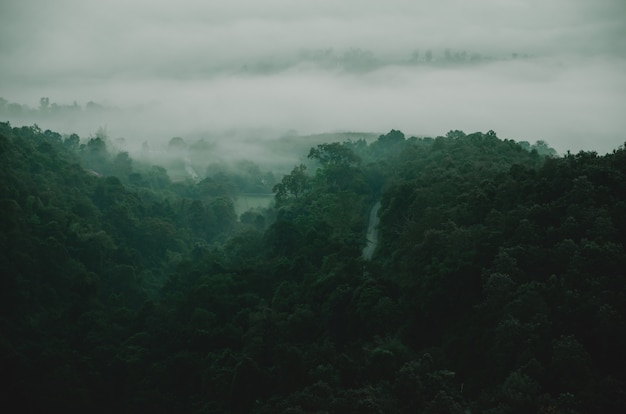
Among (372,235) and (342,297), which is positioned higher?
(372,235)

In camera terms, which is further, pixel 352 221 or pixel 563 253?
pixel 352 221

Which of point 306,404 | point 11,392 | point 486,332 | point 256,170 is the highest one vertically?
point 256,170

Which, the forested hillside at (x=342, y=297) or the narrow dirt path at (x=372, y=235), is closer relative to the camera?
the forested hillside at (x=342, y=297)

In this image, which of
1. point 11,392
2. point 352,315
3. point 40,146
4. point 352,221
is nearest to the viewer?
point 11,392

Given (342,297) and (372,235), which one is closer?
(342,297)

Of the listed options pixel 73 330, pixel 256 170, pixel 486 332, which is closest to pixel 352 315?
pixel 486 332

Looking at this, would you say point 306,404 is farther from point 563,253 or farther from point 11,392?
point 11,392

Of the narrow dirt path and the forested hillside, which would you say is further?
the narrow dirt path

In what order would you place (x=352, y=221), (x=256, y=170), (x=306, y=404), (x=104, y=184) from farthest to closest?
(x=256, y=170) → (x=104, y=184) → (x=352, y=221) → (x=306, y=404)
